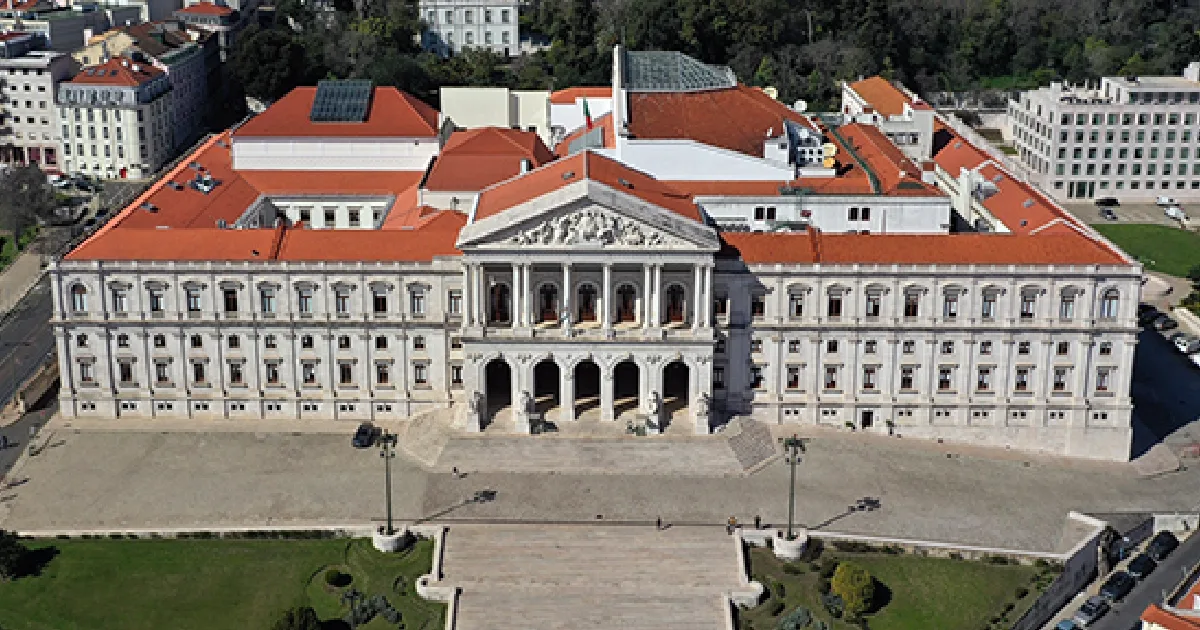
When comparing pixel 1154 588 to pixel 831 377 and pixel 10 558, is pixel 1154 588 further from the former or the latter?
pixel 10 558

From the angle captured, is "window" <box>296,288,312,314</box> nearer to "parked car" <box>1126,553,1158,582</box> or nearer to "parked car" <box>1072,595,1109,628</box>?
"parked car" <box>1072,595,1109,628</box>

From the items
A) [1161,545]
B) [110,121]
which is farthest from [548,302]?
[110,121]

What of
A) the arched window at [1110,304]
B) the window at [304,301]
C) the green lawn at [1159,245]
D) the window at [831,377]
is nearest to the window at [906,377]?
the window at [831,377]

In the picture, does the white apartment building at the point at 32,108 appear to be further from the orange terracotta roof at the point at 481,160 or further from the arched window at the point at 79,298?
the arched window at the point at 79,298

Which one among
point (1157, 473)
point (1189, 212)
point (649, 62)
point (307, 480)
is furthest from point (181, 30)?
point (1157, 473)

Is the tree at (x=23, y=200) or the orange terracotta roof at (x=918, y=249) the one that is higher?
the orange terracotta roof at (x=918, y=249)
